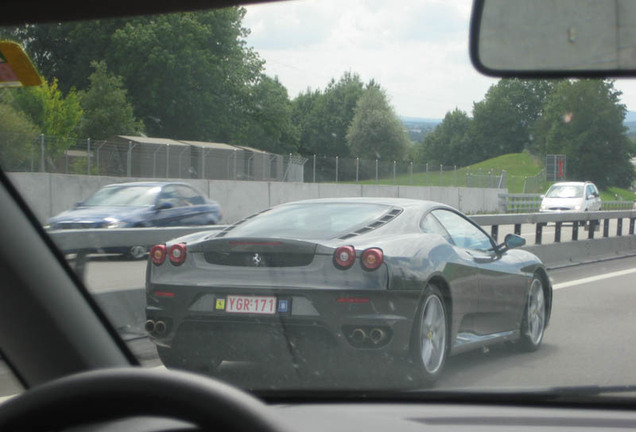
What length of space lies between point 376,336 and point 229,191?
1.84m

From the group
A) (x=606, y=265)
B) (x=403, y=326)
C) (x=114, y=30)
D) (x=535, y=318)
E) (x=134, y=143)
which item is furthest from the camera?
(x=606, y=265)

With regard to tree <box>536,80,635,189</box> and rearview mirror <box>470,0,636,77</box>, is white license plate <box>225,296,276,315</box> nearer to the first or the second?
tree <box>536,80,635,189</box>

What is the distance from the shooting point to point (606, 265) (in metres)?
14.6

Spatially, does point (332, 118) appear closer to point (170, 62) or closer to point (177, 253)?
point (177, 253)

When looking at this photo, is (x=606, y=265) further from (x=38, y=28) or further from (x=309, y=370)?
(x=38, y=28)

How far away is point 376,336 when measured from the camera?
4.88 m

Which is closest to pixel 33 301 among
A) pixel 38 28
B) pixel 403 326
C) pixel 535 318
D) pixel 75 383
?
pixel 38 28

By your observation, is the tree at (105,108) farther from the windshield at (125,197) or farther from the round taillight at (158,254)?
the round taillight at (158,254)

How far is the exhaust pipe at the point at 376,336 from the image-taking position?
4863 millimetres

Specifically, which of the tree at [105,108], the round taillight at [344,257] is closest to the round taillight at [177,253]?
the round taillight at [344,257]

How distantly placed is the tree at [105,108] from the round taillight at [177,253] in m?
1.34

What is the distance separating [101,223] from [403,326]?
6.12 feet

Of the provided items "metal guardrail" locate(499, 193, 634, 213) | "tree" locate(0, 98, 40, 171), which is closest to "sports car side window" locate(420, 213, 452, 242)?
"tree" locate(0, 98, 40, 171)

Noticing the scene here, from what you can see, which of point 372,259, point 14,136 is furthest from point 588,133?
point 14,136
